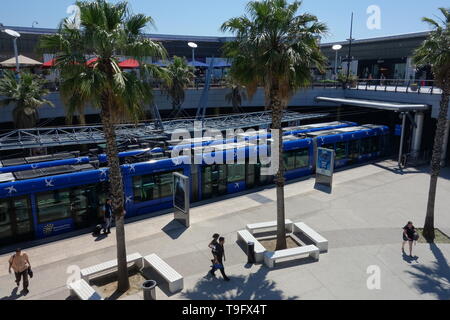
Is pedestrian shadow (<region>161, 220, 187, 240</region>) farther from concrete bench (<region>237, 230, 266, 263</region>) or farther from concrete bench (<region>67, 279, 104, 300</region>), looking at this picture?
concrete bench (<region>67, 279, 104, 300</region>)

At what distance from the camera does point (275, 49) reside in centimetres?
1234

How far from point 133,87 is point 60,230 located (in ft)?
27.7

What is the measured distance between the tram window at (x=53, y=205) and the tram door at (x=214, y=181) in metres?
6.87

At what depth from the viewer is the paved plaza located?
37.1 feet

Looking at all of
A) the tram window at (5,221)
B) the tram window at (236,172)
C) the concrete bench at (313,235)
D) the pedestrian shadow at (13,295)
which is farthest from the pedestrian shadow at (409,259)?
the tram window at (5,221)

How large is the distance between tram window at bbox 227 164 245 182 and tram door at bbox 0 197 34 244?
32.6 feet

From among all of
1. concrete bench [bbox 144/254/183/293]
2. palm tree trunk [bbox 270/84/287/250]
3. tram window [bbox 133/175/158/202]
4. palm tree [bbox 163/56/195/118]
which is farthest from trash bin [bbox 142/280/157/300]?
palm tree [bbox 163/56/195/118]

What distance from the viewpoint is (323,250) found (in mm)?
13797

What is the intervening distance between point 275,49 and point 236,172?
9473 mm

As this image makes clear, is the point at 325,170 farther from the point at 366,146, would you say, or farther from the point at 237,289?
the point at 237,289

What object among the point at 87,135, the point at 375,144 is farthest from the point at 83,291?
the point at 375,144

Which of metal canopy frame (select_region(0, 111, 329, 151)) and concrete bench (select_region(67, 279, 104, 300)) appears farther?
metal canopy frame (select_region(0, 111, 329, 151))
